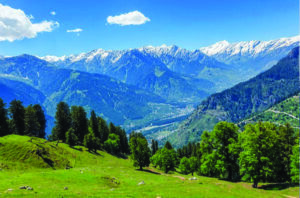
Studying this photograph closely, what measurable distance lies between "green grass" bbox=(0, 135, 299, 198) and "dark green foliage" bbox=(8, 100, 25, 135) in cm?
3509

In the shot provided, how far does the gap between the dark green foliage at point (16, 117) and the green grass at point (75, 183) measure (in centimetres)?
3509

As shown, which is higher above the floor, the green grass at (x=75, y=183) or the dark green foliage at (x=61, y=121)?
the dark green foliage at (x=61, y=121)

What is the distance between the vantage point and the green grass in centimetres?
3394

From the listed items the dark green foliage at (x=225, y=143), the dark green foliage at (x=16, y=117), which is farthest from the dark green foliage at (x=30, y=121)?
the dark green foliage at (x=225, y=143)

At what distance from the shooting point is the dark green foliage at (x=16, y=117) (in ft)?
315

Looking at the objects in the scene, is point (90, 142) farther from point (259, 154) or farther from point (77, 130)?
point (259, 154)

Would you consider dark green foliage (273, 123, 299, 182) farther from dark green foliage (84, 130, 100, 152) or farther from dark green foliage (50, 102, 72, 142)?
dark green foliage (50, 102, 72, 142)

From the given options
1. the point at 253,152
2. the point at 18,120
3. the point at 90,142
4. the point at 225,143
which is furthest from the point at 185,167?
the point at 18,120

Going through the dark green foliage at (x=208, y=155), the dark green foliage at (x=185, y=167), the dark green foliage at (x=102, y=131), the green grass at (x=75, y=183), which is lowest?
the dark green foliage at (x=185, y=167)

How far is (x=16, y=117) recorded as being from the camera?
321 ft

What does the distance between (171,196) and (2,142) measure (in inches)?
2297

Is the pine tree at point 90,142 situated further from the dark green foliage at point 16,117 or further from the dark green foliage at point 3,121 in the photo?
the dark green foliage at point 3,121

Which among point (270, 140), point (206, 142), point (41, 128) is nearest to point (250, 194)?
point (270, 140)

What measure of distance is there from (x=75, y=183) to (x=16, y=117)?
73092mm
